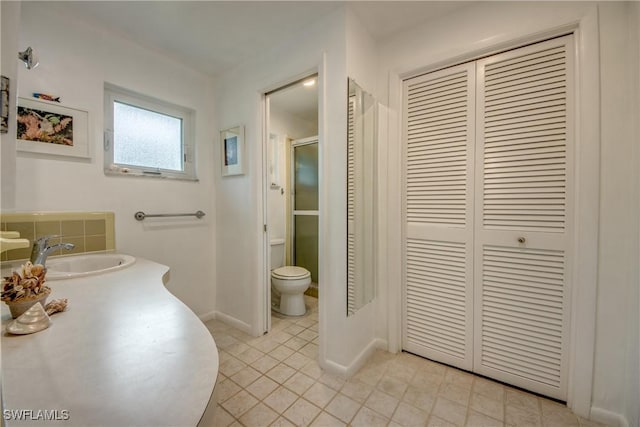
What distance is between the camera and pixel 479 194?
5.13ft

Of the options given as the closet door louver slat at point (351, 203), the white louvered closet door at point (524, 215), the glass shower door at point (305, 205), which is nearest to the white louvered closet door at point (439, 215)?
the white louvered closet door at point (524, 215)

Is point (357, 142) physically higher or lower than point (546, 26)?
lower

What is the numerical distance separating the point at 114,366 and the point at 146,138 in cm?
200

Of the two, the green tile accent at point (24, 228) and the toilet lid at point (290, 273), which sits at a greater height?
the green tile accent at point (24, 228)

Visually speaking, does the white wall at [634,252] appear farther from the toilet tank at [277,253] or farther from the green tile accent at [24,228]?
the green tile accent at [24,228]

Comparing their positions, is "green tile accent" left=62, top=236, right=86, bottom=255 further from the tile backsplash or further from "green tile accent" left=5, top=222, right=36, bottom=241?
"green tile accent" left=5, top=222, right=36, bottom=241

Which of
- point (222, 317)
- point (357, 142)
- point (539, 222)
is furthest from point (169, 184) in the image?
point (539, 222)

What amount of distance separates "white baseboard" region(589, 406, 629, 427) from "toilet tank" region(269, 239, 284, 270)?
253cm

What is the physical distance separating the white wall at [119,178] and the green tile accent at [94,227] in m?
0.09

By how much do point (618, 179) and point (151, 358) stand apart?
1.98 metres

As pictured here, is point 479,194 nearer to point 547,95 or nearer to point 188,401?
point 547,95

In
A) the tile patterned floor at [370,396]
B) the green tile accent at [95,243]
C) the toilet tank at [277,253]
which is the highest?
the green tile accent at [95,243]

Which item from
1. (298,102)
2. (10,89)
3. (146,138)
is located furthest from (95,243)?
(298,102)

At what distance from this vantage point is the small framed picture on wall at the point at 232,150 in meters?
2.12
